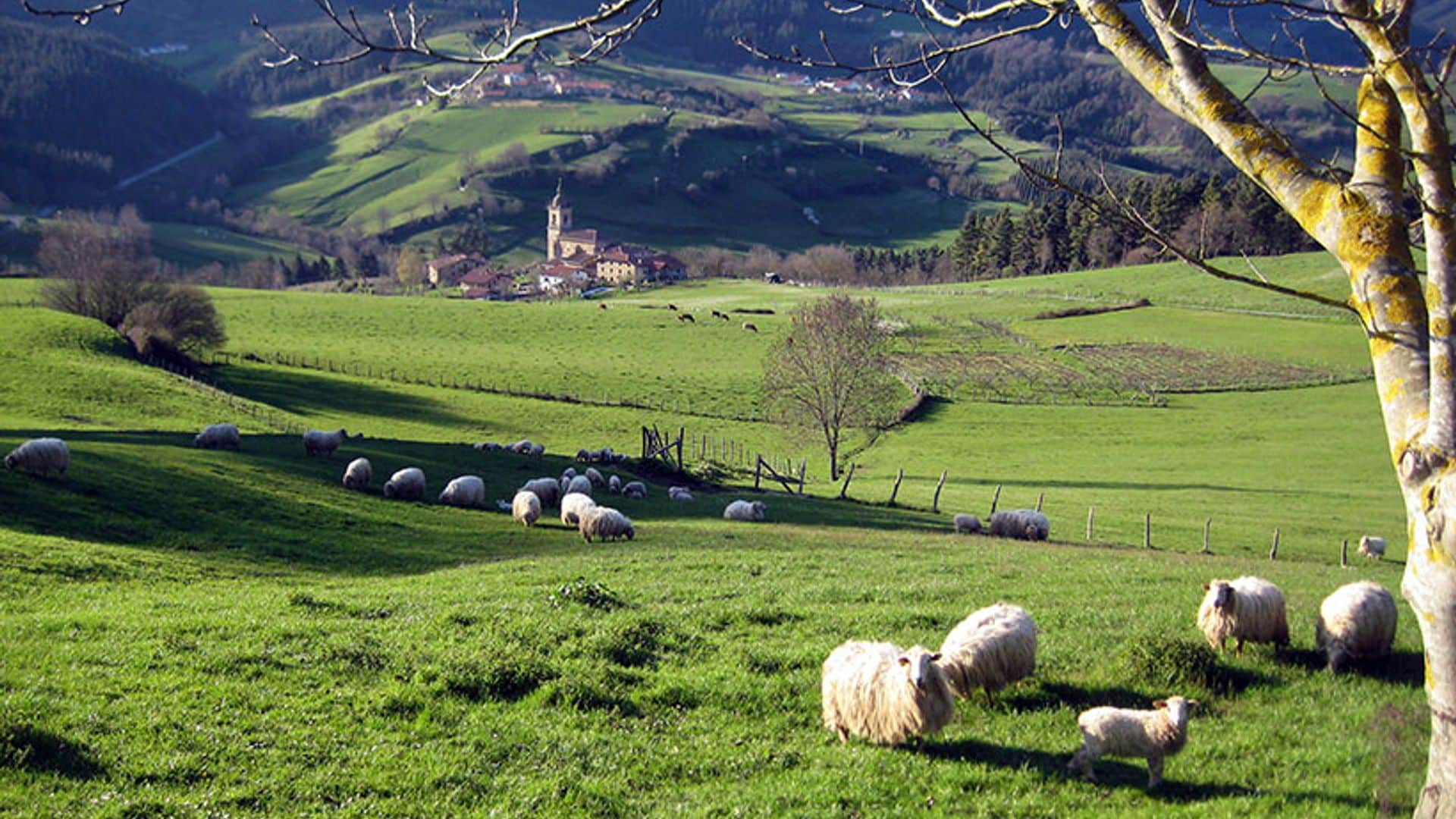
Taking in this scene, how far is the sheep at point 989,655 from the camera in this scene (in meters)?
10.9

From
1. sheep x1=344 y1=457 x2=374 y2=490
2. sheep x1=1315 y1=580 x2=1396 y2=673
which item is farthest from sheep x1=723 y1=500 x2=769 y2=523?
sheep x1=1315 y1=580 x2=1396 y2=673

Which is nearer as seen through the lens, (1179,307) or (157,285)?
(157,285)

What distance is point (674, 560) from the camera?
70.7 feet

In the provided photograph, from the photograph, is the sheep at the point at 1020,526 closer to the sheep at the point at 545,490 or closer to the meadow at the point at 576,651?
the meadow at the point at 576,651

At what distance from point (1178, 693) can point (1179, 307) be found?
110 metres

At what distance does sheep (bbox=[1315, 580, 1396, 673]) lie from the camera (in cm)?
1164

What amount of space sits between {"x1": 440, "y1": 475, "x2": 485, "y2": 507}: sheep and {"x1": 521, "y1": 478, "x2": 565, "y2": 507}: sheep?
5.63ft

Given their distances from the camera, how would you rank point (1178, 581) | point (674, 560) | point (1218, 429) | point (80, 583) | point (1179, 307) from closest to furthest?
1. point (80, 583)
2. point (1178, 581)
3. point (674, 560)
4. point (1218, 429)
5. point (1179, 307)

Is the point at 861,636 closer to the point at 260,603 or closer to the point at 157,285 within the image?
the point at 260,603

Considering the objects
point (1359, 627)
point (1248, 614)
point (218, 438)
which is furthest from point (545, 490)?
point (1359, 627)

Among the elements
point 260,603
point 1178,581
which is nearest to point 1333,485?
point 1178,581

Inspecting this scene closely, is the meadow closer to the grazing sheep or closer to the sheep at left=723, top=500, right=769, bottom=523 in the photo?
the sheep at left=723, top=500, right=769, bottom=523

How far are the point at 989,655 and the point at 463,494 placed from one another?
75.1 feet

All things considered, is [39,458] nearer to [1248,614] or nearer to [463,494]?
[463,494]
